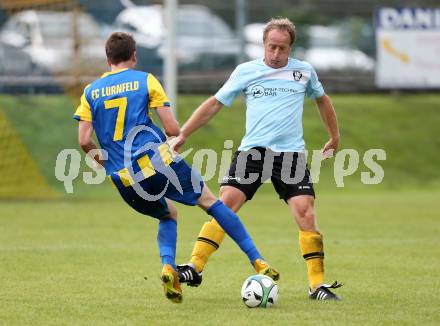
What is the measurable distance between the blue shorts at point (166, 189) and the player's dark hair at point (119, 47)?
32.1 inches

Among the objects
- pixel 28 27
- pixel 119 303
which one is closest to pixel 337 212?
pixel 28 27

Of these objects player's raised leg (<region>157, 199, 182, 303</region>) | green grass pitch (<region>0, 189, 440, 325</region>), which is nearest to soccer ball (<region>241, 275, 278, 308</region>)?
green grass pitch (<region>0, 189, 440, 325</region>)

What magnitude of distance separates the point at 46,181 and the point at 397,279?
10.8 metres

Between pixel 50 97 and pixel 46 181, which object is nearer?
pixel 46 181

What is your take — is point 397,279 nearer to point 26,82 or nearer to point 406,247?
point 406,247

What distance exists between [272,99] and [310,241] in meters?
1.07

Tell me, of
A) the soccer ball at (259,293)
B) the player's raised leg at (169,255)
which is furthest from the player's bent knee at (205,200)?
the soccer ball at (259,293)

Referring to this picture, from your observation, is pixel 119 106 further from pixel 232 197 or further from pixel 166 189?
pixel 232 197

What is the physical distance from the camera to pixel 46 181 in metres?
18.5

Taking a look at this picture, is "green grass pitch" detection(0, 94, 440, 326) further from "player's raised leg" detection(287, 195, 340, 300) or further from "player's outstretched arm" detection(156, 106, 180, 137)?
"player's outstretched arm" detection(156, 106, 180, 137)

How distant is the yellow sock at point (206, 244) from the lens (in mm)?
7770

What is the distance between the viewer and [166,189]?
725 cm

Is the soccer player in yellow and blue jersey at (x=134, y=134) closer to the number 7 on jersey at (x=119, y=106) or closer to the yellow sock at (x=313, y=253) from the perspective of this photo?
the number 7 on jersey at (x=119, y=106)

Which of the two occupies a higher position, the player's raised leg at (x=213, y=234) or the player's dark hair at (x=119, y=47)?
the player's dark hair at (x=119, y=47)
